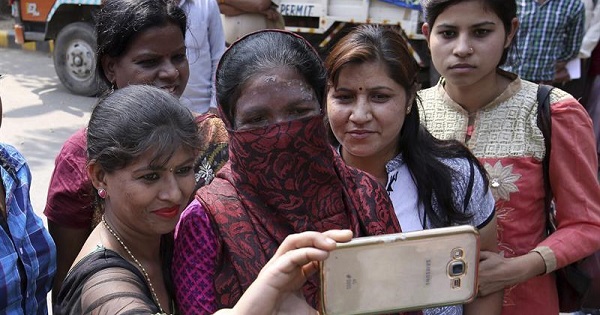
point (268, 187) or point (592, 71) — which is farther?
point (592, 71)

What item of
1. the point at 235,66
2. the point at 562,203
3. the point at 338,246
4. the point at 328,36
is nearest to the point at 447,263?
the point at 338,246

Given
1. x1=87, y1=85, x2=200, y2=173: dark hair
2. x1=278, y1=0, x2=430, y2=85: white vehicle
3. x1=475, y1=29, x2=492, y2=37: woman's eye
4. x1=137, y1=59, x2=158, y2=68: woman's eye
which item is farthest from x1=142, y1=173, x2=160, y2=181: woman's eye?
x1=278, y1=0, x2=430, y2=85: white vehicle

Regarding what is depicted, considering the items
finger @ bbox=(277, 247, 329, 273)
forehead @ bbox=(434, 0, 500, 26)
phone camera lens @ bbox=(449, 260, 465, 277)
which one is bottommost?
phone camera lens @ bbox=(449, 260, 465, 277)

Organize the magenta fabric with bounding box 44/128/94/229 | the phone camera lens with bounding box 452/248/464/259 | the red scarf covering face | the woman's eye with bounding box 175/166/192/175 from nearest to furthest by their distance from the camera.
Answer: the phone camera lens with bounding box 452/248/464/259
the red scarf covering face
the woman's eye with bounding box 175/166/192/175
the magenta fabric with bounding box 44/128/94/229

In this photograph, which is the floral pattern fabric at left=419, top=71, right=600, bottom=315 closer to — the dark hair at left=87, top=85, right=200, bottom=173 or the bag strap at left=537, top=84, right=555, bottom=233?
the bag strap at left=537, top=84, right=555, bottom=233

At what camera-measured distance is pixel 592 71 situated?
5570mm

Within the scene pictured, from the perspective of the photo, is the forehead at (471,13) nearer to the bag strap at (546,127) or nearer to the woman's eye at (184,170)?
the bag strap at (546,127)

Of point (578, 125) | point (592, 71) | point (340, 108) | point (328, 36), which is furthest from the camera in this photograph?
point (328, 36)

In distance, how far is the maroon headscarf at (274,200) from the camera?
1.43m

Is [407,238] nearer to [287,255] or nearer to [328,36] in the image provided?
[287,255]

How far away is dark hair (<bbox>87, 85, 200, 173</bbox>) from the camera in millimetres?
1500

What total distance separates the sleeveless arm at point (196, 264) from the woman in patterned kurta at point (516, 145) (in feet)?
3.05

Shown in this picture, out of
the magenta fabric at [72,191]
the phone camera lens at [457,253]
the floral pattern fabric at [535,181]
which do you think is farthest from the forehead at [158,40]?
the phone camera lens at [457,253]

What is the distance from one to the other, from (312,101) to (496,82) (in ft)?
2.77
